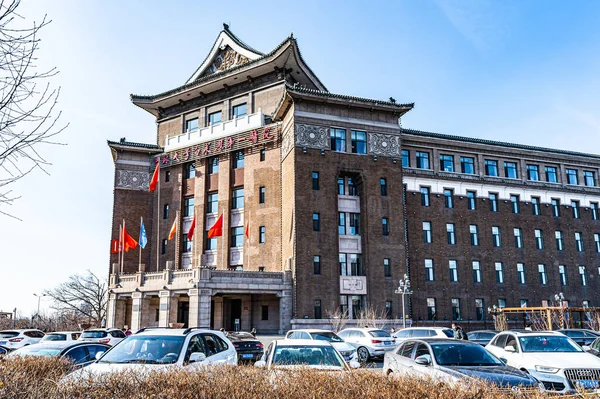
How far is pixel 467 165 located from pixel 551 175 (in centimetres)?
975

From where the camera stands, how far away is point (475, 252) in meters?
47.0

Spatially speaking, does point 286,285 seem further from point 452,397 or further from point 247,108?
point 452,397

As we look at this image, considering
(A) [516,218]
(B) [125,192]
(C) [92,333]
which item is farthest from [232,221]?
(A) [516,218]

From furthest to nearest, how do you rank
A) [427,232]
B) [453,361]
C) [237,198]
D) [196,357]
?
[237,198]
[427,232]
[453,361]
[196,357]

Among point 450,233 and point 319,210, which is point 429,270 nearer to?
point 450,233

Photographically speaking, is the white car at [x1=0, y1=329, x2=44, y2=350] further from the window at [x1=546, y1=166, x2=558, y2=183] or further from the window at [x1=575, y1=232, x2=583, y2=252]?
the window at [x1=575, y1=232, x2=583, y2=252]

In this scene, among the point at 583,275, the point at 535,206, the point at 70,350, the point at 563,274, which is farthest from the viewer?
the point at 535,206

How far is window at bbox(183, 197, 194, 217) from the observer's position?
48.8 metres

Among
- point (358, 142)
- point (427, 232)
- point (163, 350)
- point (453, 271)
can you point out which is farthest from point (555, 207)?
point (163, 350)

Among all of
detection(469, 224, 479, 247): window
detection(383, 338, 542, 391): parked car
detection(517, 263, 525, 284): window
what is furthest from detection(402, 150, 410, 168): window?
detection(383, 338, 542, 391): parked car

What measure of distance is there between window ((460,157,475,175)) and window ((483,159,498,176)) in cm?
127

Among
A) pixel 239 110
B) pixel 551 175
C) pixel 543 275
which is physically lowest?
pixel 543 275

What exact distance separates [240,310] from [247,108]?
59.6 feet

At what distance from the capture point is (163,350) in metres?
10.3
